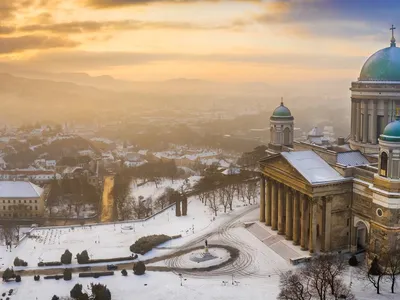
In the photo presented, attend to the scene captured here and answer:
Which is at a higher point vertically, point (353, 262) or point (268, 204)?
point (268, 204)

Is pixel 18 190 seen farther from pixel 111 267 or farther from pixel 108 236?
pixel 111 267

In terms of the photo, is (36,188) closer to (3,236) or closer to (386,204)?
(3,236)

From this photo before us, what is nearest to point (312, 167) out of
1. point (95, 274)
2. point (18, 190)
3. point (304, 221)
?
point (304, 221)

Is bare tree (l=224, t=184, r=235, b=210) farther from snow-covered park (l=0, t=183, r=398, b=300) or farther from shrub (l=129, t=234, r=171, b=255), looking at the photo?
shrub (l=129, t=234, r=171, b=255)

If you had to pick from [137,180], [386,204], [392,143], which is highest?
[392,143]

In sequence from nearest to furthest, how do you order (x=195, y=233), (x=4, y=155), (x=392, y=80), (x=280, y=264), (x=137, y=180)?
1. (x=280, y=264)
2. (x=392, y=80)
3. (x=195, y=233)
4. (x=137, y=180)
5. (x=4, y=155)

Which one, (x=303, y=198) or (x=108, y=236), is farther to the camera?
(x=108, y=236)

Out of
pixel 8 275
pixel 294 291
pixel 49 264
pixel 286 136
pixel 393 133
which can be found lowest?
pixel 49 264

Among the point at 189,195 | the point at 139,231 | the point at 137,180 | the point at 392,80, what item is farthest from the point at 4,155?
the point at 392,80
